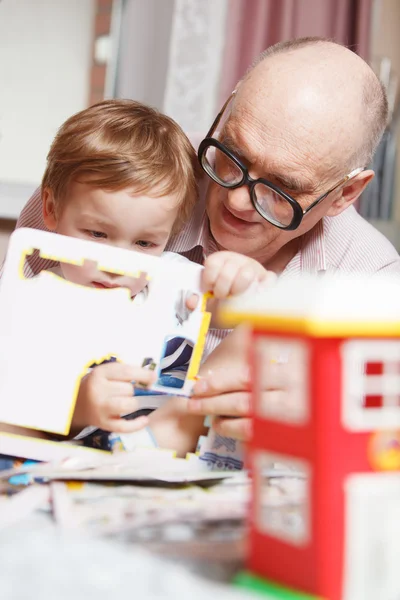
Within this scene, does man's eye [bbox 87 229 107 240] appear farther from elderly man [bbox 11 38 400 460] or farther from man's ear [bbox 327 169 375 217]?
man's ear [bbox 327 169 375 217]

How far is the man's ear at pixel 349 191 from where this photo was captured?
4.72ft

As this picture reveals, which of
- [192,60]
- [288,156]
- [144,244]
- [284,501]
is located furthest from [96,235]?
[192,60]

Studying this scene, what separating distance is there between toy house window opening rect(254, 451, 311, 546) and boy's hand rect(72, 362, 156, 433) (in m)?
0.19

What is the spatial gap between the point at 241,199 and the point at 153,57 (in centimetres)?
145

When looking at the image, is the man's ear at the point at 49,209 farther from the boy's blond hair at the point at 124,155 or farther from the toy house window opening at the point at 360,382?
the toy house window opening at the point at 360,382

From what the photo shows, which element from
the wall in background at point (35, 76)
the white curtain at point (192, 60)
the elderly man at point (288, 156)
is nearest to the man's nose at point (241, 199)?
the elderly man at point (288, 156)

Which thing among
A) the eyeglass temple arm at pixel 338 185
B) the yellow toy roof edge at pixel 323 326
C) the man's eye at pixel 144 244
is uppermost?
the eyeglass temple arm at pixel 338 185

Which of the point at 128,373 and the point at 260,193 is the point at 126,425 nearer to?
the point at 128,373

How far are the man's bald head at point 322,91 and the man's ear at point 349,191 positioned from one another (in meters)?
0.03

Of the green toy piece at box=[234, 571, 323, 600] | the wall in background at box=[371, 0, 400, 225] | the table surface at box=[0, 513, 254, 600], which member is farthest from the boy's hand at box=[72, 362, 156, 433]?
the wall in background at box=[371, 0, 400, 225]

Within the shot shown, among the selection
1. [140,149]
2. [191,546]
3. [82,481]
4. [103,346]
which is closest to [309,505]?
[191,546]

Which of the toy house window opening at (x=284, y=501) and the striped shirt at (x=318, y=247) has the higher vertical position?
the striped shirt at (x=318, y=247)

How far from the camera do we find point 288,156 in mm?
1278

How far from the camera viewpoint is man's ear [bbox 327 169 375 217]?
4.72 ft
